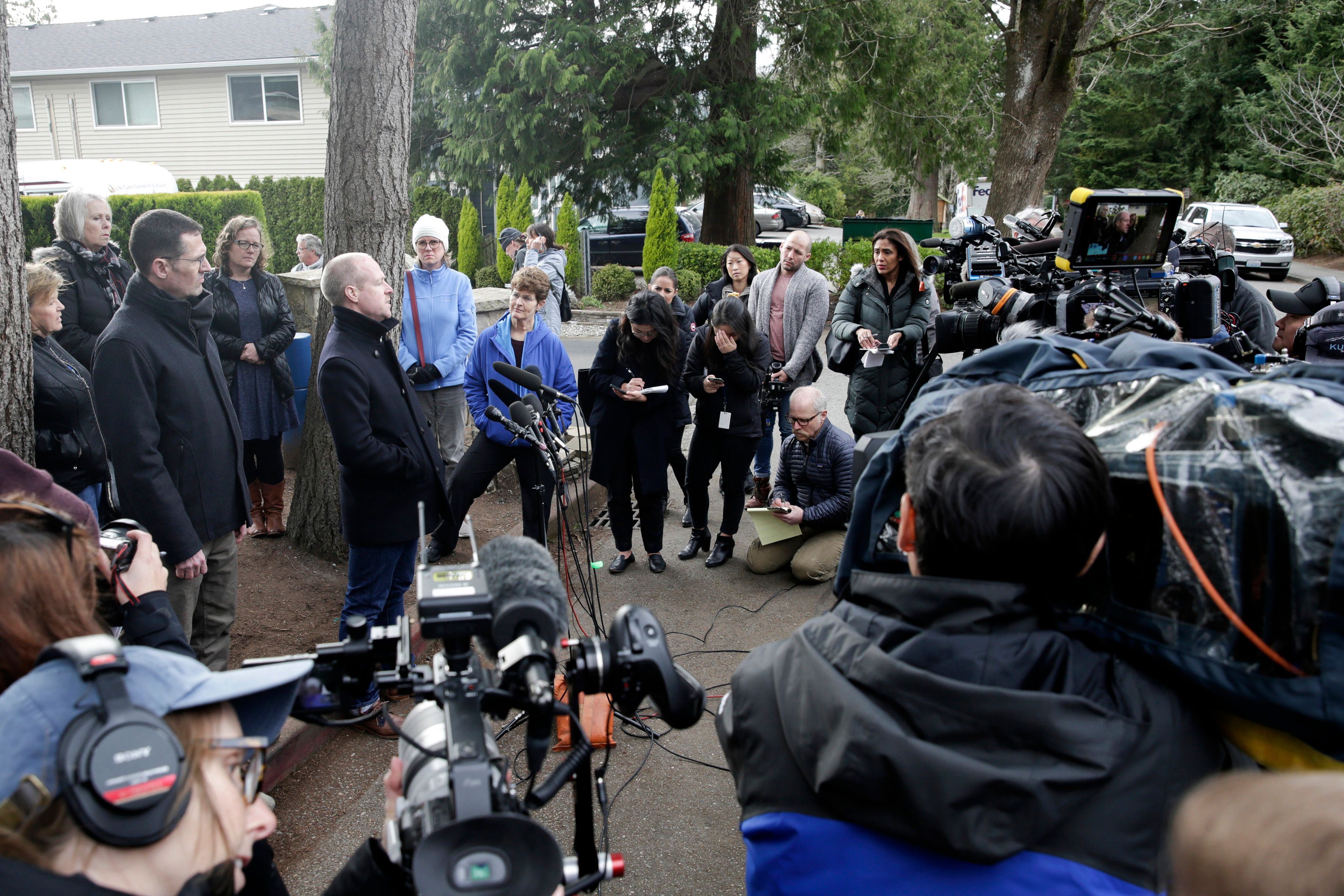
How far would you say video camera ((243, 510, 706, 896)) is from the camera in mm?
1209

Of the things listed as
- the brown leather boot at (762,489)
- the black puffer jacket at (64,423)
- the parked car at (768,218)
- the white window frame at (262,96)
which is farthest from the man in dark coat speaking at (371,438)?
the parked car at (768,218)

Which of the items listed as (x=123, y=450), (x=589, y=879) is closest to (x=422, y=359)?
(x=123, y=450)

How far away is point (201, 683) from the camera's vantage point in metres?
1.33

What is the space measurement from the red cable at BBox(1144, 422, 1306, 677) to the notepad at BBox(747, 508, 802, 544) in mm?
4371

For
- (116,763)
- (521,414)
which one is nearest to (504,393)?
(521,414)

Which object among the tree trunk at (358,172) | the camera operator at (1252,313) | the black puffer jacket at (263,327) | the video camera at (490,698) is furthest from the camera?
the black puffer jacket at (263,327)

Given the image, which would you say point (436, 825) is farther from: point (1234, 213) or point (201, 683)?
point (1234, 213)

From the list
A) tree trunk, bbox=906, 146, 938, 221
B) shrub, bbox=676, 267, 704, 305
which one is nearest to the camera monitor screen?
shrub, bbox=676, 267, 704, 305

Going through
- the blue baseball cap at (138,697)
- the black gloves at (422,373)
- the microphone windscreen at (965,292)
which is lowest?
the black gloves at (422,373)

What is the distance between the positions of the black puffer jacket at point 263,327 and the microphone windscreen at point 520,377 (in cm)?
287

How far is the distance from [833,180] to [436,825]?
39.7 metres

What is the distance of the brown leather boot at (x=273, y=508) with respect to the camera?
575 cm

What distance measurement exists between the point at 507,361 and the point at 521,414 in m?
1.88

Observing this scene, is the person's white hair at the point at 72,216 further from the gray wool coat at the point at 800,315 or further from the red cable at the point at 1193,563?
the red cable at the point at 1193,563
